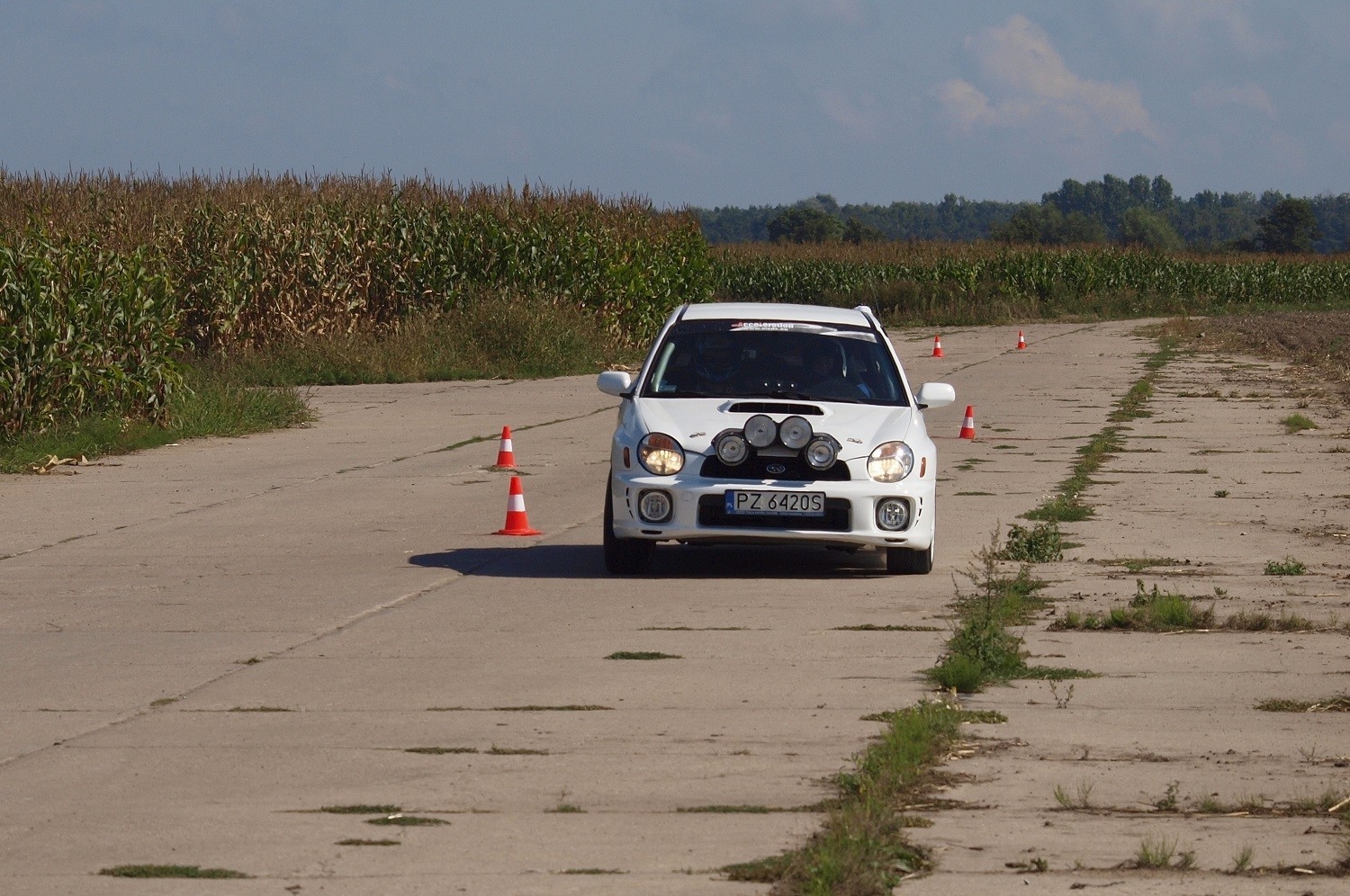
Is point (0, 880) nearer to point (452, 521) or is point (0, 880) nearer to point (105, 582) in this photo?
point (105, 582)

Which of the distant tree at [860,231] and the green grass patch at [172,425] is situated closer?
the green grass patch at [172,425]

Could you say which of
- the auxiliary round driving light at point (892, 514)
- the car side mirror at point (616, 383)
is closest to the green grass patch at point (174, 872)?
the auxiliary round driving light at point (892, 514)

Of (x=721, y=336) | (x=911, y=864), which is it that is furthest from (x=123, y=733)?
(x=721, y=336)

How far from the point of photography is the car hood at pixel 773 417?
441 inches

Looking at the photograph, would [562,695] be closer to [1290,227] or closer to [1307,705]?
[1307,705]

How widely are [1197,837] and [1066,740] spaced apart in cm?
135

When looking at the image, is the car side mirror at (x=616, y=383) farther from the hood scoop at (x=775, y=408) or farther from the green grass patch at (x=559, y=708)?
the green grass patch at (x=559, y=708)

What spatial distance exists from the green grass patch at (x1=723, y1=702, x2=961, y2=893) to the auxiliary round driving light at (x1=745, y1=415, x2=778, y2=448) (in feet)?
13.6

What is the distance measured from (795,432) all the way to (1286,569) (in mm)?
3071

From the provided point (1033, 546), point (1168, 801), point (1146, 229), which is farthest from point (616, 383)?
point (1146, 229)

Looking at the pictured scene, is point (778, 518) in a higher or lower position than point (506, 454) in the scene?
higher

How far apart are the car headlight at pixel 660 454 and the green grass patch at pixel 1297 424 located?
1262 cm

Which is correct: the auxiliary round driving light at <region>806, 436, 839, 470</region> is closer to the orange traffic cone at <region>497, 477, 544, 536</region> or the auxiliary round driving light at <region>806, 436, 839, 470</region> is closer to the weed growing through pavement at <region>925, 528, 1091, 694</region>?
the weed growing through pavement at <region>925, 528, 1091, 694</region>

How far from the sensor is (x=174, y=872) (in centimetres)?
534
